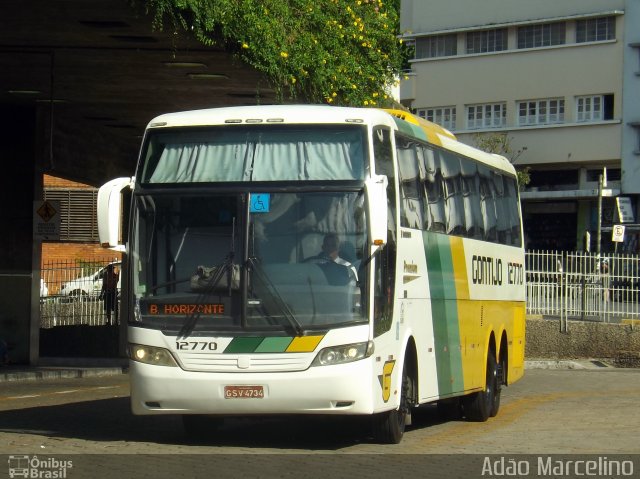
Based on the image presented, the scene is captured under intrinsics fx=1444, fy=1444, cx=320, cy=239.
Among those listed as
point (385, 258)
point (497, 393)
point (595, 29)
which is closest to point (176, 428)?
point (385, 258)

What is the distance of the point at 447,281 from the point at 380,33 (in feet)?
41.0

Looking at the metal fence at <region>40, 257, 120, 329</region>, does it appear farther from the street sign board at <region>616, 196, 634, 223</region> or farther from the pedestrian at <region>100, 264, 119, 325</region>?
the street sign board at <region>616, 196, 634, 223</region>

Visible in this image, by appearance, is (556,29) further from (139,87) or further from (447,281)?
(447,281)

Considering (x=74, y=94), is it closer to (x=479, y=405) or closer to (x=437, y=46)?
(x=479, y=405)

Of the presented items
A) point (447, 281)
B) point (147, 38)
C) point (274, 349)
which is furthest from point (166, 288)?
point (147, 38)

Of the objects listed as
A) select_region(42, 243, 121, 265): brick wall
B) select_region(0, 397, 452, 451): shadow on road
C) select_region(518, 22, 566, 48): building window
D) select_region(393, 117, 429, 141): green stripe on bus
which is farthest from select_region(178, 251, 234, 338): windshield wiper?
select_region(518, 22, 566, 48): building window

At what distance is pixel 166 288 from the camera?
13.2m

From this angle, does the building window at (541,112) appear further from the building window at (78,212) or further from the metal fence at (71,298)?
Answer: the metal fence at (71,298)

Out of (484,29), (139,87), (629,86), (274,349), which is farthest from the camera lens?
(484,29)

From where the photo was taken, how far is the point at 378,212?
12.8 meters
